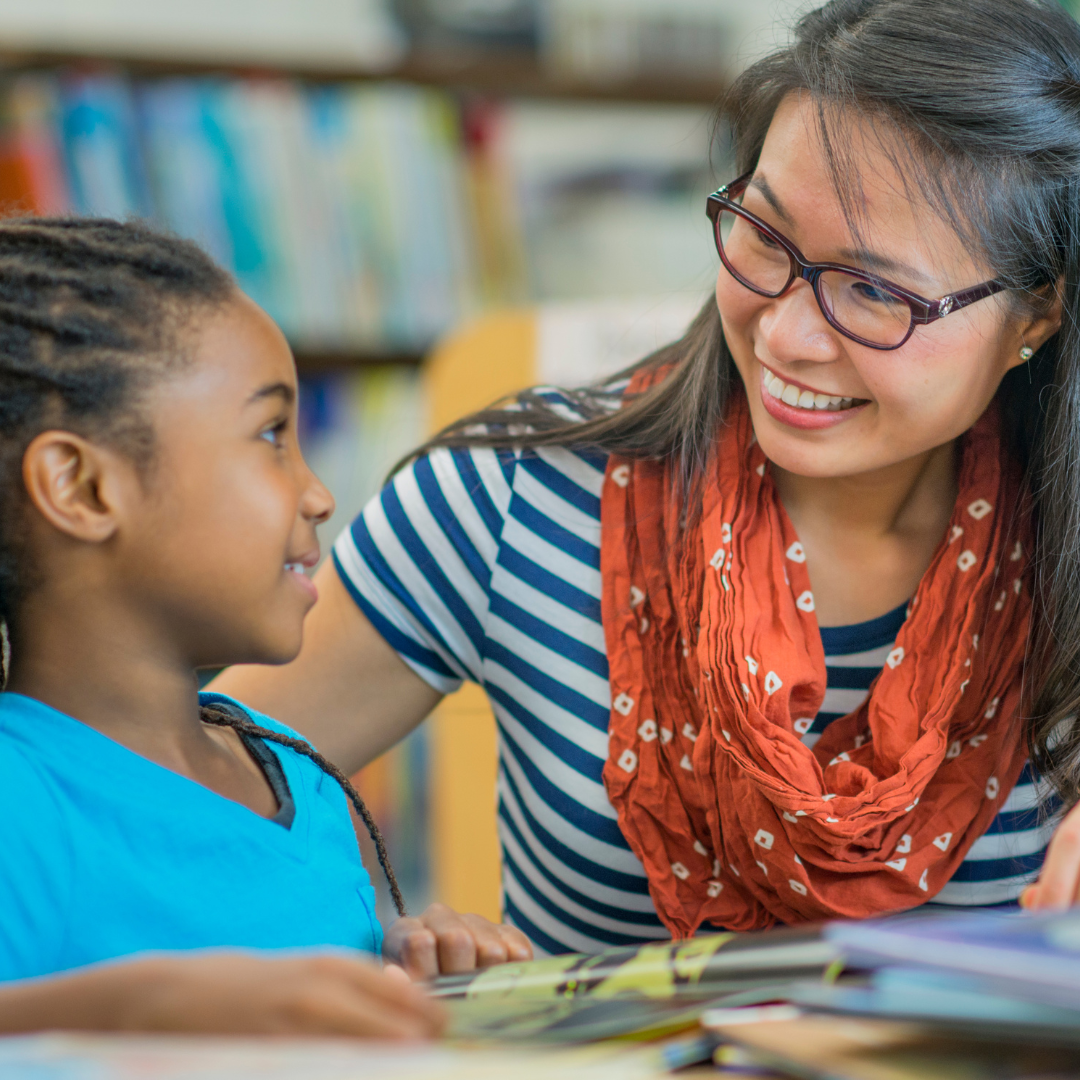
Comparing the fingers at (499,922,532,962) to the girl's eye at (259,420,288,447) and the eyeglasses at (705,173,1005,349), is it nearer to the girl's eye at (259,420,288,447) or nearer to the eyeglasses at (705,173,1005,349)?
the girl's eye at (259,420,288,447)

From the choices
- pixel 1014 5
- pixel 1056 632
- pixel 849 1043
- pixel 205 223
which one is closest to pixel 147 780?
pixel 849 1043

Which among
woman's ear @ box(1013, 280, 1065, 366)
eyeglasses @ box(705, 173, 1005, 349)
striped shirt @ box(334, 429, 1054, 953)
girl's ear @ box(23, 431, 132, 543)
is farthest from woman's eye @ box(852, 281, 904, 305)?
girl's ear @ box(23, 431, 132, 543)

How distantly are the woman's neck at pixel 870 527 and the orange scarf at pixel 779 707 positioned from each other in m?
0.03

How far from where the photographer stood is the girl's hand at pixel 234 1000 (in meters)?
0.40

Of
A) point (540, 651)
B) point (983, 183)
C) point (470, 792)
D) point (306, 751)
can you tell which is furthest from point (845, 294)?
point (470, 792)

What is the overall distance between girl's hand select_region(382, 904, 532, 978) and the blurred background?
81 cm

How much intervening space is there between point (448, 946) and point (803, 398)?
1.58 ft

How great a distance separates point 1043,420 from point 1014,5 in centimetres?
32

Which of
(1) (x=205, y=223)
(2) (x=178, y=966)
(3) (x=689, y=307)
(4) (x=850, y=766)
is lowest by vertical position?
(4) (x=850, y=766)

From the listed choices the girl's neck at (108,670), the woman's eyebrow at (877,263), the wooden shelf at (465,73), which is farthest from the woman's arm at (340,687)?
the wooden shelf at (465,73)

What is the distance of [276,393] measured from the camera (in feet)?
2.19

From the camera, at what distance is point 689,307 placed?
1.59m

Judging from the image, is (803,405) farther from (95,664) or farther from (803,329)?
(95,664)

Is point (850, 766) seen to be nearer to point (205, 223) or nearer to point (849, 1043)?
point (849, 1043)
